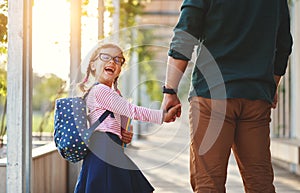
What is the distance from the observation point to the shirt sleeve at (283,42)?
264 centimetres

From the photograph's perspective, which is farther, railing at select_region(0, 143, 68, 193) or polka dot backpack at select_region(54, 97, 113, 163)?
railing at select_region(0, 143, 68, 193)

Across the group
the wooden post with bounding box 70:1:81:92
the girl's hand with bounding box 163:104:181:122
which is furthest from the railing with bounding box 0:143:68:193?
the girl's hand with bounding box 163:104:181:122

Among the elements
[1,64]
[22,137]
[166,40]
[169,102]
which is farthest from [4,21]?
[166,40]

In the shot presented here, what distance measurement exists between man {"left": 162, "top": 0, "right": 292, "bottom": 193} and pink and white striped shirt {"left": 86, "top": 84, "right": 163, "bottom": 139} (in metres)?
0.45

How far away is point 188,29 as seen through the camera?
2490 millimetres

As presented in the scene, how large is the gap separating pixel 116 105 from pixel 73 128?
0.68 ft

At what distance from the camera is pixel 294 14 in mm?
8000

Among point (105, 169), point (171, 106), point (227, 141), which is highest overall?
point (171, 106)

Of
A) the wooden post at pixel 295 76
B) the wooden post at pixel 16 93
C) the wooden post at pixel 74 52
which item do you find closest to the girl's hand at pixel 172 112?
the wooden post at pixel 16 93

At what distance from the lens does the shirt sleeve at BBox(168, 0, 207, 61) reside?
2473 millimetres

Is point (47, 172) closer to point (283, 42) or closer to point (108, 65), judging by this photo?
point (108, 65)

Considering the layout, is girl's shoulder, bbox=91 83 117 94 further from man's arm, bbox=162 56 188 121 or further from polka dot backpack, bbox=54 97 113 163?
man's arm, bbox=162 56 188 121

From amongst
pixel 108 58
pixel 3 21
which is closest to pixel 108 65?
pixel 108 58

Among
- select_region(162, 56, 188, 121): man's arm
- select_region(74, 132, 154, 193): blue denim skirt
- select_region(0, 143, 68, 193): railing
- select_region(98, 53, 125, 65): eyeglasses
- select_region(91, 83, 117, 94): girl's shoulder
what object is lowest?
select_region(0, 143, 68, 193): railing
